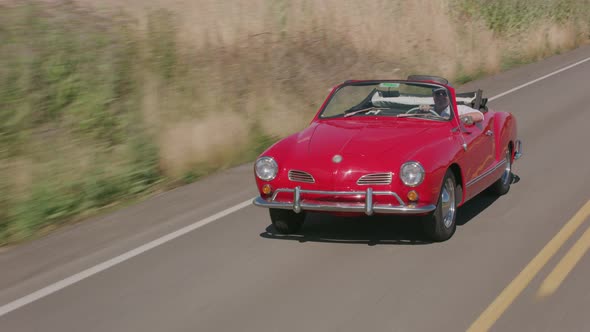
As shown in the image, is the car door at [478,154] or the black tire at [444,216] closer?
the black tire at [444,216]

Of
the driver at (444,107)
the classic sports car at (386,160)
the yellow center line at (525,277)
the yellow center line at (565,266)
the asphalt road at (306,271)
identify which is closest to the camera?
the yellow center line at (525,277)

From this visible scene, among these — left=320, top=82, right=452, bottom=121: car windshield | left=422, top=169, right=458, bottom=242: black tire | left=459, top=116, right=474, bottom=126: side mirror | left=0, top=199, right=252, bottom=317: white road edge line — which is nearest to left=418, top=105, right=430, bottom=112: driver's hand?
left=320, top=82, right=452, bottom=121: car windshield

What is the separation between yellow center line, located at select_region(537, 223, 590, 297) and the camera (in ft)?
22.7

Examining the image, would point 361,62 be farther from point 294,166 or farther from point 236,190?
point 294,166

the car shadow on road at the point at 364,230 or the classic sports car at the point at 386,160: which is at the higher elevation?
the classic sports car at the point at 386,160

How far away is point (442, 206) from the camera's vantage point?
8531mm

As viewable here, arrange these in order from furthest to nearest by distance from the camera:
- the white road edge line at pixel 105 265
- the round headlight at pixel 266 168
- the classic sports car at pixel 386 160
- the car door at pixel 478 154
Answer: the car door at pixel 478 154 < the round headlight at pixel 266 168 < the classic sports car at pixel 386 160 < the white road edge line at pixel 105 265

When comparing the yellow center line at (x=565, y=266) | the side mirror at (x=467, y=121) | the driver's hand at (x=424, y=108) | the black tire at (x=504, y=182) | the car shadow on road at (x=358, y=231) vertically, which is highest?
A: the driver's hand at (x=424, y=108)

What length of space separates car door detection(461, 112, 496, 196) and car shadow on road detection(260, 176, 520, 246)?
0.40 m

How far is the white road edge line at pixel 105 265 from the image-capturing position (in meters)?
7.15

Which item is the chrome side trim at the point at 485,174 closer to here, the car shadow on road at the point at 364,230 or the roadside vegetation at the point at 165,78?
the car shadow on road at the point at 364,230

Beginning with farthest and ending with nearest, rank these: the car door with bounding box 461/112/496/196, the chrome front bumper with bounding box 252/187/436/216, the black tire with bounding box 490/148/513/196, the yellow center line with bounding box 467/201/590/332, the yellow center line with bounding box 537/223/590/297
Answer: the black tire with bounding box 490/148/513/196
the car door with bounding box 461/112/496/196
the chrome front bumper with bounding box 252/187/436/216
the yellow center line with bounding box 537/223/590/297
the yellow center line with bounding box 467/201/590/332

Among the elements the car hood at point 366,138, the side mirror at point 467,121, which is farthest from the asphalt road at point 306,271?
the side mirror at point 467,121

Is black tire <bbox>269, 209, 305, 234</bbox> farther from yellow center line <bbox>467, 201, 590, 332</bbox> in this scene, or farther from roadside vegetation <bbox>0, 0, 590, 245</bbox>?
roadside vegetation <bbox>0, 0, 590, 245</bbox>
